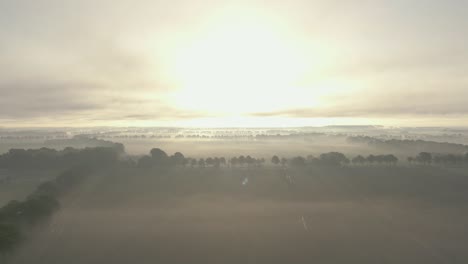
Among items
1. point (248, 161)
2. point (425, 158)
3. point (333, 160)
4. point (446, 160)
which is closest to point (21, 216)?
point (248, 161)

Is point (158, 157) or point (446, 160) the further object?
point (158, 157)

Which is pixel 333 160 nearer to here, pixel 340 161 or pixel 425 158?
pixel 340 161

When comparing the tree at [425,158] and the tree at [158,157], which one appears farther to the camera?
the tree at [158,157]

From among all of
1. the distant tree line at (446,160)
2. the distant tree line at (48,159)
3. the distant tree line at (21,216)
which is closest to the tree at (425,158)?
the distant tree line at (446,160)

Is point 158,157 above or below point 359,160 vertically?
above

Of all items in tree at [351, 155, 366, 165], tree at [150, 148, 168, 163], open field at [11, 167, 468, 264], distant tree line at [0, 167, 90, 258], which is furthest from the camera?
tree at [351, 155, 366, 165]

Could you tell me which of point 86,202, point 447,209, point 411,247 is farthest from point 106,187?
point 447,209

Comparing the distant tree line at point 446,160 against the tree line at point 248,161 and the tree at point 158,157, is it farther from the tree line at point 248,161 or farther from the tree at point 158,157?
the tree at point 158,157

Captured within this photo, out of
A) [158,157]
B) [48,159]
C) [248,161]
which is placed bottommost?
[248,161]

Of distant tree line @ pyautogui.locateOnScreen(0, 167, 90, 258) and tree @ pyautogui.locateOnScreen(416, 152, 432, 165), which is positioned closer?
distant tree line @ pyautogui.locateOnScreen(0, 167, 90, 258)

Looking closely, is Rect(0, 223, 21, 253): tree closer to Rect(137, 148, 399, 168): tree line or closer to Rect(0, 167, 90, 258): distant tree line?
Rect(0, 167, 90, 258): distant tree line

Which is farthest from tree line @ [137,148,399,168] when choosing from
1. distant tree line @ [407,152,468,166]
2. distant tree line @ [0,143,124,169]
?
distant tree line @ [0,143,124,169]

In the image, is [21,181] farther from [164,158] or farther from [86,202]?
[164,158]
